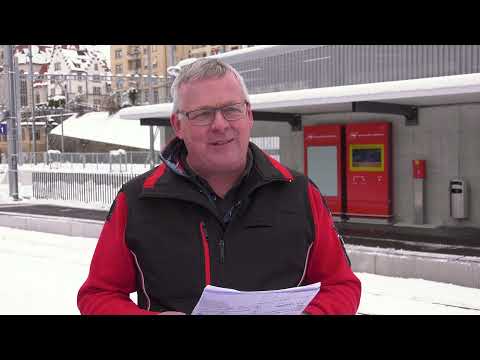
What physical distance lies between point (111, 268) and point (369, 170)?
1109 cm

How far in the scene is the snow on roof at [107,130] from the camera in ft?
183

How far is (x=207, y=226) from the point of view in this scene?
2.15 m

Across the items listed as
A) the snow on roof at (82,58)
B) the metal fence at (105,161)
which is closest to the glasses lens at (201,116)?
the metal fence at (105,161)

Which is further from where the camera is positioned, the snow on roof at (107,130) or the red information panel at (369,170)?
the snow on roof at (107,130)

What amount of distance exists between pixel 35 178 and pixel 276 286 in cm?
1982

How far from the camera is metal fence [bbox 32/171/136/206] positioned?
1803 centimetres

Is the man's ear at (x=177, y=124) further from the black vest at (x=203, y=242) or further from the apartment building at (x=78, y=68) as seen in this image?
the apartment building at (x=78, y=68)

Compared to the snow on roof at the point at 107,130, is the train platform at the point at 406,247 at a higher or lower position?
lower

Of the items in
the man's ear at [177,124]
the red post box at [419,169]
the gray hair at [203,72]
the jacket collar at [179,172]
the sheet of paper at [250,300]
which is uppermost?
the gray hair at [203,72]

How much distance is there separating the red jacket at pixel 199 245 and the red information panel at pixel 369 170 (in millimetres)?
10626

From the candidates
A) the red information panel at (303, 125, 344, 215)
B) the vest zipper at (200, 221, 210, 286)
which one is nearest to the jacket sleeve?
the vest zipper at (200, 221, 210, 286)

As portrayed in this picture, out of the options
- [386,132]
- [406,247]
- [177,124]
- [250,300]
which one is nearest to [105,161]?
[386,132]
